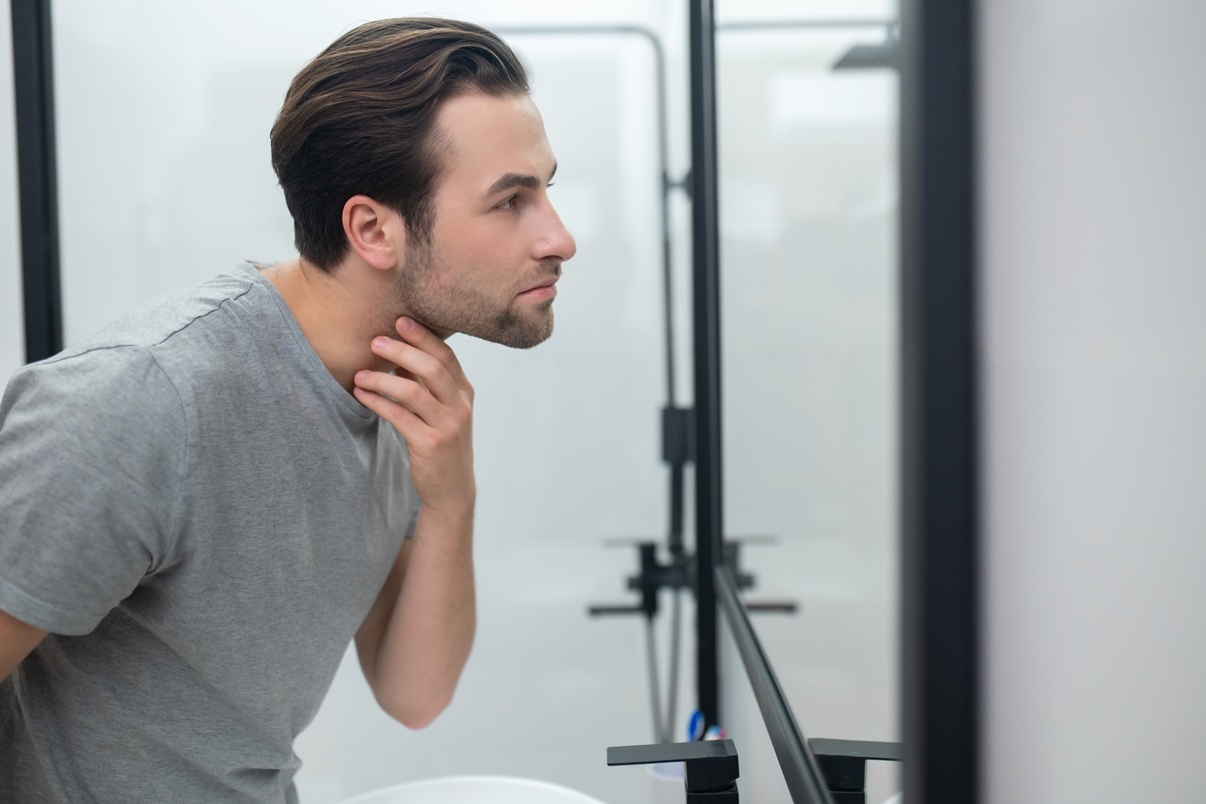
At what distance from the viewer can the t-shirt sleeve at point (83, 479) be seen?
620 mm

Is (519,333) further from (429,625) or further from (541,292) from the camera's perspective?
(429,625)

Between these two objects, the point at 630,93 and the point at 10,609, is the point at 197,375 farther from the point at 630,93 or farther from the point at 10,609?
the point at 630,93

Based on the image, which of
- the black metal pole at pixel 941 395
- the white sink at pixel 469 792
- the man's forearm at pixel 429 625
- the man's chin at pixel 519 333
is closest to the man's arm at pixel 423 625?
the man's forearm at pixel 429 625

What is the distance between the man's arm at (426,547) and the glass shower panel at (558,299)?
365mm

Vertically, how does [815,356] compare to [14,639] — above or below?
above

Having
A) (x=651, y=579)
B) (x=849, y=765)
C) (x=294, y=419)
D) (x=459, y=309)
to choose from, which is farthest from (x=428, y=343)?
(x=651, y=579)

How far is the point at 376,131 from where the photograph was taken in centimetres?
83

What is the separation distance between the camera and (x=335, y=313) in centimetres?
83

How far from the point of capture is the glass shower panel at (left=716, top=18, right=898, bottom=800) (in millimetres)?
590

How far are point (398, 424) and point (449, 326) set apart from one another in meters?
0.11

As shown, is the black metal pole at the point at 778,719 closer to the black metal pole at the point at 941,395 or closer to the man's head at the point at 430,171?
the black metal pole at the point at 941,395

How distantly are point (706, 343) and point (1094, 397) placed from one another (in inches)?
34.8

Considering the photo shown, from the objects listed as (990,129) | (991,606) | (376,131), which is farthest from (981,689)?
(376,131)

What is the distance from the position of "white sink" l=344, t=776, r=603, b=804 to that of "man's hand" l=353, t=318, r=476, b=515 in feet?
1.02
